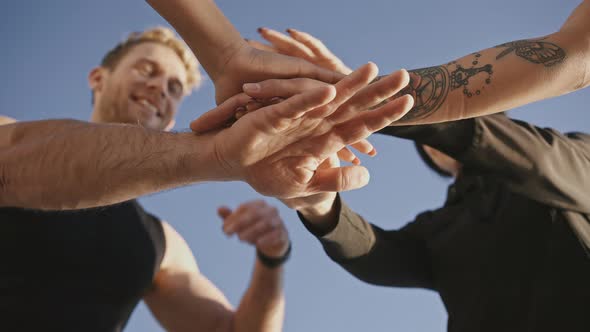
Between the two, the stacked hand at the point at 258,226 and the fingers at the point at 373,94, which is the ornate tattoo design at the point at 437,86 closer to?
the fingers at the point at 373,94

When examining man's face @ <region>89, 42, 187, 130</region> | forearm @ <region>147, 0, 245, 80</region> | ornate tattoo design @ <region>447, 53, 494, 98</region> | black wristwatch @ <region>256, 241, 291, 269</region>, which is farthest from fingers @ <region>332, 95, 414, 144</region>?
man's face @ <region>89, 42, 187, 130</region>

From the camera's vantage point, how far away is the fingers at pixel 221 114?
1.47 meters

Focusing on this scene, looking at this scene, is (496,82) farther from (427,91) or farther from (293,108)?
(293,108)

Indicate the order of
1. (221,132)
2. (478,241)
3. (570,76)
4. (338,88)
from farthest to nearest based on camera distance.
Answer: (478,241) → (570,76) → (221,132) → (338,88)

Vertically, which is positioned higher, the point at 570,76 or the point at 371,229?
the point at 570,76

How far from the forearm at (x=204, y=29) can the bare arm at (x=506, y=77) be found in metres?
0.29

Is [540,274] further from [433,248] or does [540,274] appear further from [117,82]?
[117,82]

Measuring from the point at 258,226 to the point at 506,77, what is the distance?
1.50 m

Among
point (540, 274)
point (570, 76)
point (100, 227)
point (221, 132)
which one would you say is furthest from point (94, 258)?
point (570, 76)

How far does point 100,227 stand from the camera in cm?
240

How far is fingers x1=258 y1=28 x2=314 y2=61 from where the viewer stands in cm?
200

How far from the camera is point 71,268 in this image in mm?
2213

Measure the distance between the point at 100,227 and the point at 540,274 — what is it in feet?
6.78

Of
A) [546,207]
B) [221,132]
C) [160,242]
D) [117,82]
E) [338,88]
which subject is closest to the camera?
[338,88]
